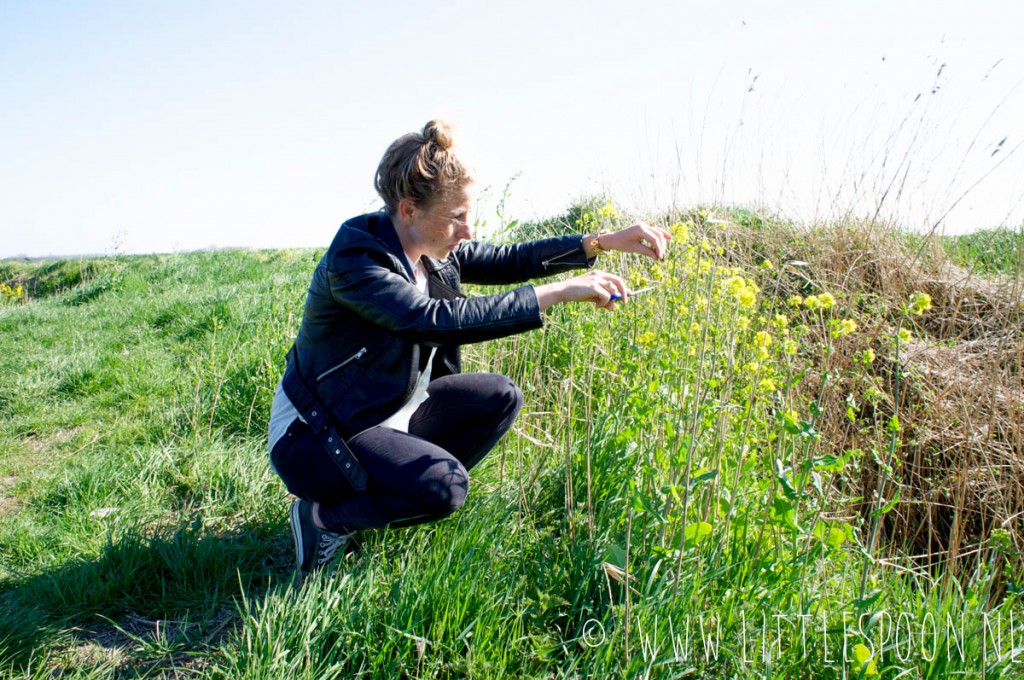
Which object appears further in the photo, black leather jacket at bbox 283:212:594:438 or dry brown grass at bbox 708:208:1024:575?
dry brown grass at bbox 708:208:1024:575

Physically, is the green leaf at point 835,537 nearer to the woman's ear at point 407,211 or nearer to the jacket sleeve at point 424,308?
the jacket sleeve at point 424,308

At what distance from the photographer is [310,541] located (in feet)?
7.25

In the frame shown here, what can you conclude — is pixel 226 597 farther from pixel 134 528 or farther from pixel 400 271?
pixel 400 271

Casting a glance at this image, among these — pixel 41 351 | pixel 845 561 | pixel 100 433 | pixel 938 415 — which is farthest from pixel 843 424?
pixel 41 351

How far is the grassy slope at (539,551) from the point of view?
1.76 metres

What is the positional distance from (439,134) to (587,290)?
0.71m

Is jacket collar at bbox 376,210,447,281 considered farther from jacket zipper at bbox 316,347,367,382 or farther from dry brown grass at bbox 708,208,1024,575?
dry brown grass at bbox 708,208,1024,575

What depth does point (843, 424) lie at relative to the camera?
3711 millimetres

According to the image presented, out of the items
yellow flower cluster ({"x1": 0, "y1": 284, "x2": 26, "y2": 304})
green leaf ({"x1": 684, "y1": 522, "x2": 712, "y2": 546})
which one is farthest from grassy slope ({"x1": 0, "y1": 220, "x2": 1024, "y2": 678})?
yellow flower cluster ({"x1": 0, "y1": 284, "x2": 26, "y2": 304})

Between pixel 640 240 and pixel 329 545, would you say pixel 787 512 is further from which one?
pixel 329 545

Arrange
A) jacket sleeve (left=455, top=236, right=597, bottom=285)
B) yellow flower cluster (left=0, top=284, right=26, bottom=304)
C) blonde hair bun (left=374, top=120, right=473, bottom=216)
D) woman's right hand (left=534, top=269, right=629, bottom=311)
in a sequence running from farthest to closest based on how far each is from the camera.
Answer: yellow flower cluster (left=0, top=284, right=26, bottom=304), jacket sleeve (left=455, top=236, right=597, bottom=285), blonde hair bun (left=374, top=120, right=473, bottom=216), woman's right hand (left=534, top=269, right=629, bottom=311)

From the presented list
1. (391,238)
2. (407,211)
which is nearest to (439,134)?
(407,211)

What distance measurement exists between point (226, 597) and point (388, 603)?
26.9 inches

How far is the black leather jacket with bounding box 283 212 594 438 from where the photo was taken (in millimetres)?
2041
